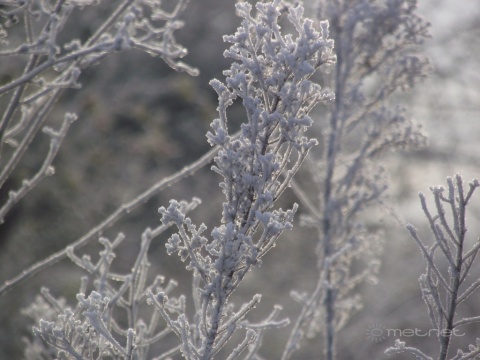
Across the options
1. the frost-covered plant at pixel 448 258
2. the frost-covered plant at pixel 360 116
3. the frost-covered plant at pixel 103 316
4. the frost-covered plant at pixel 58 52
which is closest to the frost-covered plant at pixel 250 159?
the frost-covered plant at pixel 103 316

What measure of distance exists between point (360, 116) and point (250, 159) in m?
2.05

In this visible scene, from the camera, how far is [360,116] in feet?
10.9

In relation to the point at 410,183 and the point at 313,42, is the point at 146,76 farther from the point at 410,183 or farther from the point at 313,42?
the point at 313,42

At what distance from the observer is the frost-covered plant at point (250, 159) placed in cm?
139

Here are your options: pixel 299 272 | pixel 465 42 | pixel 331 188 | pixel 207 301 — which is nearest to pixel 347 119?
pixel 331 188

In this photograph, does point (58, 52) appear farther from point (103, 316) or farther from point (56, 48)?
point (103, 316)

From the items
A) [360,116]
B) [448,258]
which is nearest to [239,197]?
[448,258]

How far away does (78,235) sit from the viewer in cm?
794

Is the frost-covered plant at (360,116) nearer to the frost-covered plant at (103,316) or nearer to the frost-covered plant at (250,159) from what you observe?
the frost-covered plant at (103,316)

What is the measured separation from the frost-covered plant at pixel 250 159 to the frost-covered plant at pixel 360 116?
1.69 meters

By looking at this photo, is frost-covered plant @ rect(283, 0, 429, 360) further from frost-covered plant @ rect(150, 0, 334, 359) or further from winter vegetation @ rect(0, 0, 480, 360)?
frost-covered plant @ rect(150, 0, 334, 359)

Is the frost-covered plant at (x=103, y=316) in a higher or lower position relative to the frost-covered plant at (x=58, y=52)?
lower

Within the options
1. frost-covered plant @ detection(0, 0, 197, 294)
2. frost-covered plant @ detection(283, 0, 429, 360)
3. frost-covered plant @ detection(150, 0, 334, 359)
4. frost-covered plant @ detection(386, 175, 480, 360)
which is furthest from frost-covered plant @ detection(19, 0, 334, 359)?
frost-covered plant @ detection(283, 0, 429, 360)

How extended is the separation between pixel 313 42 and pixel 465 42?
40.0ft
